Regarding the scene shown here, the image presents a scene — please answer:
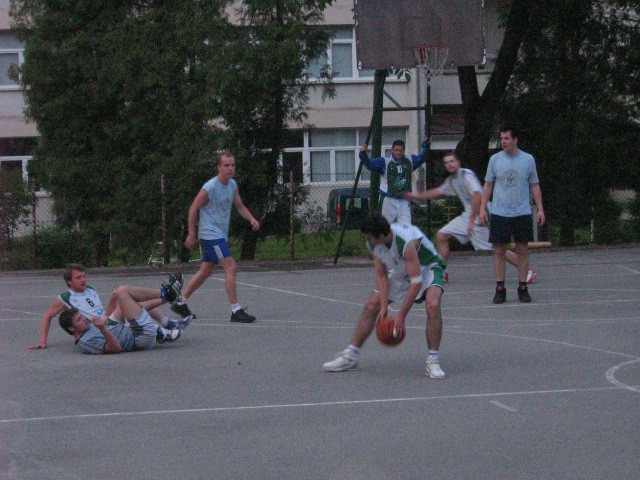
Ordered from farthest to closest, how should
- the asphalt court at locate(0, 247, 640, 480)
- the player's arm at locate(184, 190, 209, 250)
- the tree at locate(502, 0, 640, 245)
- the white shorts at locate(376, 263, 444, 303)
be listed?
the tree at locate(502, 0, 640, 245) → the player's arm at locate(184, 190, 209, 250) → the white shorts at locate(376, 263, 444, 303) → the asphalt court at locate(0, 247, 640, 480)

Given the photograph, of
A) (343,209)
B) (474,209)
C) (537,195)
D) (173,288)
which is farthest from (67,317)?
(343,209)

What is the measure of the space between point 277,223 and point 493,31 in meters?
17.6

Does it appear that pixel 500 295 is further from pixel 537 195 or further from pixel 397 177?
pixel 397 177

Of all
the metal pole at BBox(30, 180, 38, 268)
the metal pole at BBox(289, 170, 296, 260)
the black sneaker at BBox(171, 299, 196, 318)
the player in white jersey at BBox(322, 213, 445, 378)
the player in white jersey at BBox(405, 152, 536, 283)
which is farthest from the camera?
the metal pole at BBox(30, 180, 38, 268)

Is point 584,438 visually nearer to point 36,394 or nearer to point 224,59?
point 36,394

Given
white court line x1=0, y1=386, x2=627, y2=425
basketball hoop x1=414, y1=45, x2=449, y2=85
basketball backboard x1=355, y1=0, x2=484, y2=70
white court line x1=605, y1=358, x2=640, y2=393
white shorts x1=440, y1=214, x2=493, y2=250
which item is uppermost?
basketball backboard x1=355, y1=0, x2=484, y2=70

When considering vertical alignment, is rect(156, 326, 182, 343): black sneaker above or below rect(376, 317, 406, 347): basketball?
below

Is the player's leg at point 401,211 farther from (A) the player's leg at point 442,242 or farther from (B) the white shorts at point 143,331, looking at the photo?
(B) the white shorts at point 143,331

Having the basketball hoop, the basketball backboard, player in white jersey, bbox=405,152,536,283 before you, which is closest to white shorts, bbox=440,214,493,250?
player in white jersey, bbox=405,152,536,283

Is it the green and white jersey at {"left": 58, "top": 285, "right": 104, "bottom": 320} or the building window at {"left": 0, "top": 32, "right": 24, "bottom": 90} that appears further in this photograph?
the building window at {"left": 0, "top": 32, "right": 24, "bottom": 90}

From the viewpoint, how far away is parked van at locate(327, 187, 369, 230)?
25.3 metres

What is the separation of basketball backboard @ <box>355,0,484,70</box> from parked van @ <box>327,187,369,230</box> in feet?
9.49

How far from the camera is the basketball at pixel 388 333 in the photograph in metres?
8.98

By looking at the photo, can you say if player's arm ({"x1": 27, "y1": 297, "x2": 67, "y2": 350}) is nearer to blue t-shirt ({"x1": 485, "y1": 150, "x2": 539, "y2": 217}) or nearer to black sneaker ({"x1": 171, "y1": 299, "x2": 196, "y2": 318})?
black sneaker ({"x1": 171, "y1": 299, "x2": 196, "y2": 318})
